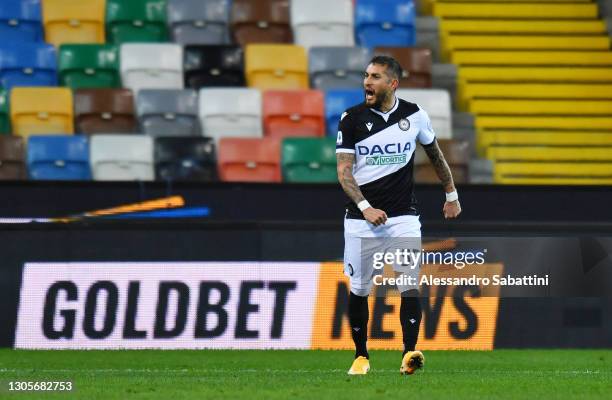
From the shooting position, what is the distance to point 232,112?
15.8 metres

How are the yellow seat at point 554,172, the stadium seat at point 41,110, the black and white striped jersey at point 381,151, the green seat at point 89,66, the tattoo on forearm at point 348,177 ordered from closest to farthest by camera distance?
the tattoo on forearm at point 348,177, the black and white striped jersey at point 381,151, the stadium seat at point 41,110, the yellow seat at point 554,172, the green seat at point 89,66

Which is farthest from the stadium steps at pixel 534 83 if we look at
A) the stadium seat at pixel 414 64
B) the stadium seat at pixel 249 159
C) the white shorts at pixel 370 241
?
the white shorts at pixel 370 241

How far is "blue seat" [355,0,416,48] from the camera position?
57.7ft

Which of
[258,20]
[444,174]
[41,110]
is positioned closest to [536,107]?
[258,20]

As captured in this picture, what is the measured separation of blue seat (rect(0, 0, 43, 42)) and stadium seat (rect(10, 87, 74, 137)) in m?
1.60

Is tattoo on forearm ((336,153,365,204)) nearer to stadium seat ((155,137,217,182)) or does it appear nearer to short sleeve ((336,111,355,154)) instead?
short sleeve ((336,111,355,154))

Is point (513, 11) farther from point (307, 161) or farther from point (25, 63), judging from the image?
point (25, 63)

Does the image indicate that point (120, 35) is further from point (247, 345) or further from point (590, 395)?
point (590, 395)

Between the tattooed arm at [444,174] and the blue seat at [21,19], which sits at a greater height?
the blue seat at [21,19]

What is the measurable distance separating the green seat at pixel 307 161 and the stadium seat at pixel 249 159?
16 cm

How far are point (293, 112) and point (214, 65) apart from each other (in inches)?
56.4

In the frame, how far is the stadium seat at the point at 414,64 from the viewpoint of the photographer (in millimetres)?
16797

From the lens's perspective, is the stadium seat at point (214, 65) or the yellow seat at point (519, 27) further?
the yellow seat at point (519, 27)

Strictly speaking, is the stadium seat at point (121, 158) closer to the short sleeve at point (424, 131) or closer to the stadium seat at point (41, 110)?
the stadium seat at point (41, 110)
